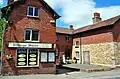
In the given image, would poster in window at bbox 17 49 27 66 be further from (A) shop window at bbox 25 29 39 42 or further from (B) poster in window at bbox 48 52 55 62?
(B) poster in window at bbox 48 52 55 62

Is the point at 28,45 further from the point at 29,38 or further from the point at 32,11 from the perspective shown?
the point at 32,11

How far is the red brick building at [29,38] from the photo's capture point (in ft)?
72.6

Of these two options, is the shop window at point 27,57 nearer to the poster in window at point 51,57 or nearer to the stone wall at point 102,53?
the poster in window at point 51,57

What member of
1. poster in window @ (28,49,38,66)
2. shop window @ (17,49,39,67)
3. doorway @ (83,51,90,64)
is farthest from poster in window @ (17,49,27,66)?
doorway @ (83,51,90,64)

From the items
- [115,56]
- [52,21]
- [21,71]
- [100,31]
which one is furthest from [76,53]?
[21,71]

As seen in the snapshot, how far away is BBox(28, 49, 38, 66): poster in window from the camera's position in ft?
75.6

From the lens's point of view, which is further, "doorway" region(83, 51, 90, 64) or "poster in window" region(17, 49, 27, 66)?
"doorway" region(83, 51, 90, 64)

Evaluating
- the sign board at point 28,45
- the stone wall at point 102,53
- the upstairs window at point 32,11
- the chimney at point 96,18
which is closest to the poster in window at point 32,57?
the sign board at point 28,45

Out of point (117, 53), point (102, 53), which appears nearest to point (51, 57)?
point (102, 53)

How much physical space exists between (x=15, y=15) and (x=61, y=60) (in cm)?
1875

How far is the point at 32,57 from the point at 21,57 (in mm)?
1289

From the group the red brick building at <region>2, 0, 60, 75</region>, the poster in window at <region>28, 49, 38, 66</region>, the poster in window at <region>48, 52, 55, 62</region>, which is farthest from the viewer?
the poster in window at <region>48, 52, 55, 62</region>

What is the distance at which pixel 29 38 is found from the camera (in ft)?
76.5

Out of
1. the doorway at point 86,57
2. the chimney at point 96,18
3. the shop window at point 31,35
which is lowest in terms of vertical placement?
the doorway at point 86,57
